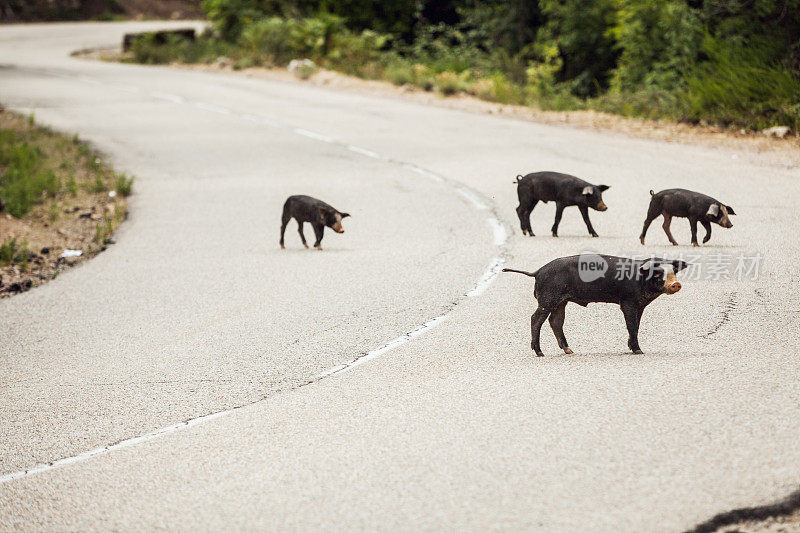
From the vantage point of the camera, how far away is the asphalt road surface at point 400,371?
523cm

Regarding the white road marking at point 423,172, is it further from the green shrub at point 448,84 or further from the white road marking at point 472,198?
the green shrub at point 448,84

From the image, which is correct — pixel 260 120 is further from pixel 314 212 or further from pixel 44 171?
pixel 314 212

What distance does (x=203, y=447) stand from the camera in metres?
6.14

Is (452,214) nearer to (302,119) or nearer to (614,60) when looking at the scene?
(302,119)

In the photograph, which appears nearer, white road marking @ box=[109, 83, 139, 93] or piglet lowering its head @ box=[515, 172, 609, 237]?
piglet lowering its head @ box=[515, 172, 609, 237]

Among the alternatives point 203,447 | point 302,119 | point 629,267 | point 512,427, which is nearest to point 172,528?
point 203,447

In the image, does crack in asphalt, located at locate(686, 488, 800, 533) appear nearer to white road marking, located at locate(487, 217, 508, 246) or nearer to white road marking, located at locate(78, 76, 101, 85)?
white road marking, located at locate(487, 217, 508, 246)

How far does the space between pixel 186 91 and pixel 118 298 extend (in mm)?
19967

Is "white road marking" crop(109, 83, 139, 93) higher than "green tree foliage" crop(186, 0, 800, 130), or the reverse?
"green tree foliage" crop(186, 0, 800, 130)

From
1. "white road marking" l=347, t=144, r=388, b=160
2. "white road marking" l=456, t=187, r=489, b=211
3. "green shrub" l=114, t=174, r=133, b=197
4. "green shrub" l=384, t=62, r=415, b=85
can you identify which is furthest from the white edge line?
"green shrub" l=384, t=62, r=415, b=85

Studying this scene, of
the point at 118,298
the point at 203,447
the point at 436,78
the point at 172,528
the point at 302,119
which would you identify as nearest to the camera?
the point at 172,528

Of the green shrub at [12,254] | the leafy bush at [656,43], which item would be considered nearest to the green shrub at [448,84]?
the leafy bush at [656,43]

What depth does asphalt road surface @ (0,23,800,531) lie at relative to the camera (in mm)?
5227

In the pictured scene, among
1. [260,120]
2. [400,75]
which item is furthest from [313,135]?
[400,75]
